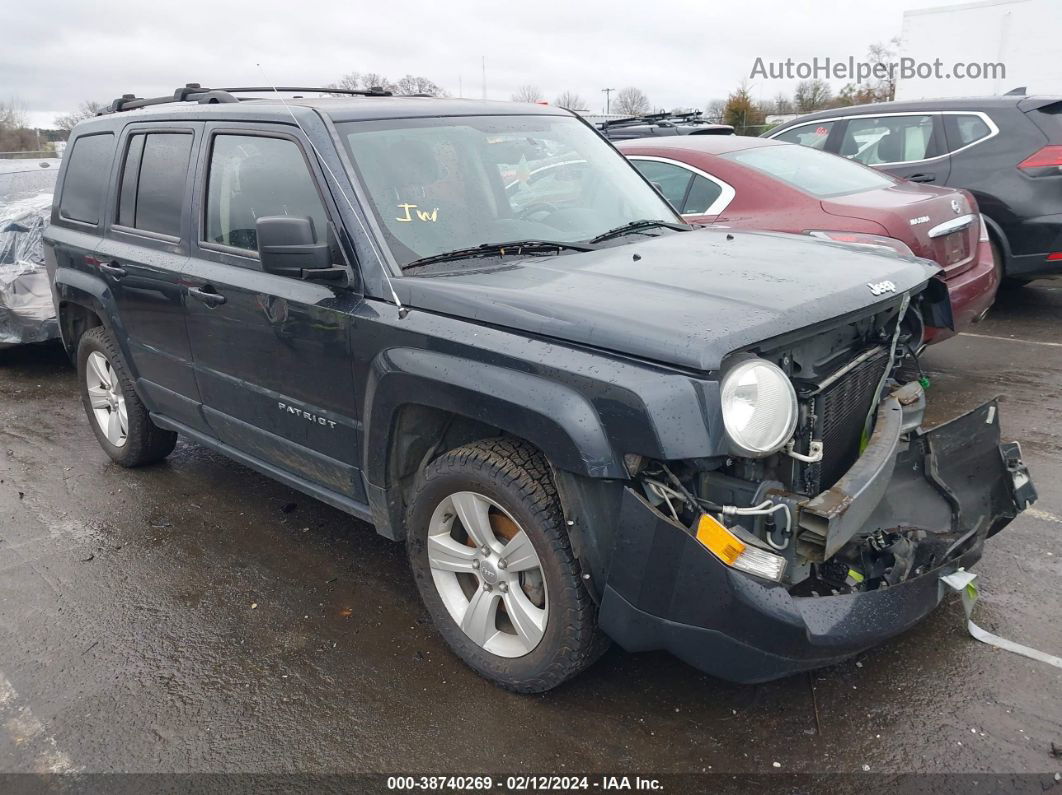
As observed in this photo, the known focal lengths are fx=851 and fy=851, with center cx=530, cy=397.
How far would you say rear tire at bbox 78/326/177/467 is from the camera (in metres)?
4.91

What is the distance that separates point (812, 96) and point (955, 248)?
37906mm

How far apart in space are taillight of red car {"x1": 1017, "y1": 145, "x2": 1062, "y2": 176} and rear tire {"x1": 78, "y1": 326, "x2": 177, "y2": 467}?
273 inches

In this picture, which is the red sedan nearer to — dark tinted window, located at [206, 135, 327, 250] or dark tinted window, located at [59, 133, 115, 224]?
dark tinted window, located at [206, 135, 327, 250]

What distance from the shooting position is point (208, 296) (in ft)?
12.3

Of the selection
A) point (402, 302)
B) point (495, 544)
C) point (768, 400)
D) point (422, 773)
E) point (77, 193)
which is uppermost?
point (77, 193)

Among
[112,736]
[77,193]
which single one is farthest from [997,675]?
[77,193]

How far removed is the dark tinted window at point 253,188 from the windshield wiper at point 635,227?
1.14 metres

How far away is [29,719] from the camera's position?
3027mm

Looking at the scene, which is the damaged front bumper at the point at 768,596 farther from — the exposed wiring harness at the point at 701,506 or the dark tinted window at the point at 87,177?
the dark tinted window at the point at 87,177

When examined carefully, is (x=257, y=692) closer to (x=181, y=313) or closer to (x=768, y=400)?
(x=181, y=313)

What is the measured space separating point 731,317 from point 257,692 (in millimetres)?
2159

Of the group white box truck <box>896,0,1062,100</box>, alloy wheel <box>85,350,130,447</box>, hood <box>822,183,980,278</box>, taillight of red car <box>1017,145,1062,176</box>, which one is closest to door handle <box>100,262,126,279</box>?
alloy wheel <box>85,350,130,447</box>

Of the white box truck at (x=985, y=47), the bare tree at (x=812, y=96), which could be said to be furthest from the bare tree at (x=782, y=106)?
the white box truck at (x=985, y=47)

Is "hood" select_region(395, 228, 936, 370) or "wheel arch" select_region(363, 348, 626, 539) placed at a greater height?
"hood" select_region(395, 228, 936, 370)
